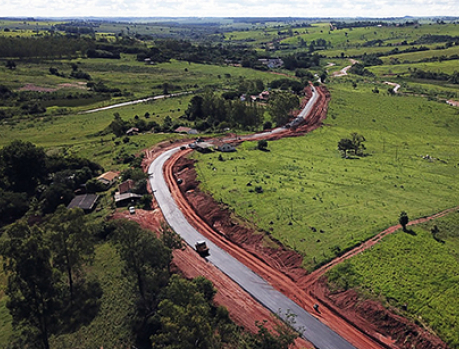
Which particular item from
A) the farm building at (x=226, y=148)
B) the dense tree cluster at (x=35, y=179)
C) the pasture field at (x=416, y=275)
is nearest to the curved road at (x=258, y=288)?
the pasture field at (x=416, y=275)

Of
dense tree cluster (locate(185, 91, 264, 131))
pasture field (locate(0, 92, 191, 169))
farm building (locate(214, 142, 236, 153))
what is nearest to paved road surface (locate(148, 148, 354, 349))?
farm building (locate(214, 142, 236, 153))

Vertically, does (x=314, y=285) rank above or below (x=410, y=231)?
below

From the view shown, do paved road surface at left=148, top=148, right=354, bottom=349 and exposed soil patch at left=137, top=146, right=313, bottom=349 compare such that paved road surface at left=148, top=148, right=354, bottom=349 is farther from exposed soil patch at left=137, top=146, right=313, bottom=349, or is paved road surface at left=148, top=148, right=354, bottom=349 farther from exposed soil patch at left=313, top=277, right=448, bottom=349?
exposed soil patch at left=313, top=277, right=448, bottom=349

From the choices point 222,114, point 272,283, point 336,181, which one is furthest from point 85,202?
point 222,114

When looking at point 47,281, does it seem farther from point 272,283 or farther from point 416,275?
point 416,275

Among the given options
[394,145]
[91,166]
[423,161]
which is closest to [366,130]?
[394,145]

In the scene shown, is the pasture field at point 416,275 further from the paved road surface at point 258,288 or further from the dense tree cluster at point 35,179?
the dense tree cluster at point 35,179
